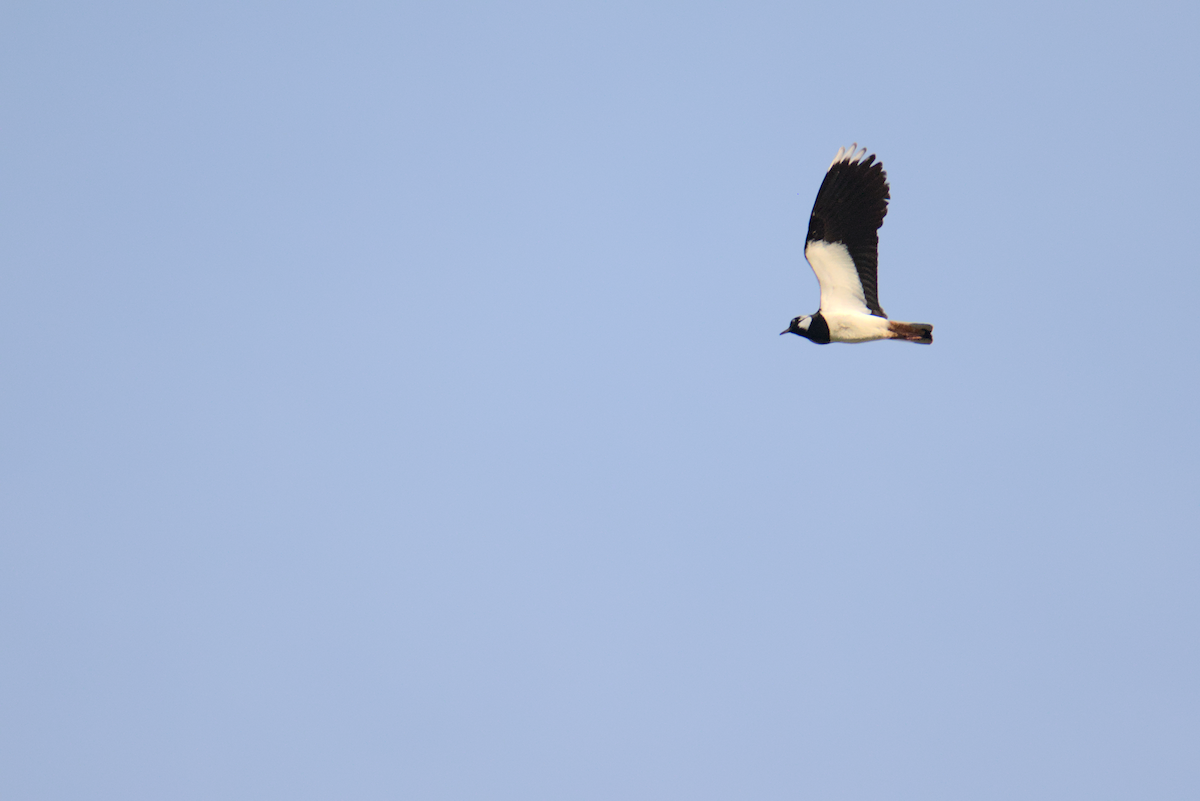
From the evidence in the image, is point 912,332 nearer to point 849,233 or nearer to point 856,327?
point 856,327

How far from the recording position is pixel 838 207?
18.4 metres

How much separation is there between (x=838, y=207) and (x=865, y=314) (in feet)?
6.51

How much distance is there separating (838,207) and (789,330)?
2.38m

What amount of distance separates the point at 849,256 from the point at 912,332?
1912mm

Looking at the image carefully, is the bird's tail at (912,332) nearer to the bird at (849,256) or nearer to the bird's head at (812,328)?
the bird at (849,256)

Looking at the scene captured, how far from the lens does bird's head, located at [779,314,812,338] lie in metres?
18.6

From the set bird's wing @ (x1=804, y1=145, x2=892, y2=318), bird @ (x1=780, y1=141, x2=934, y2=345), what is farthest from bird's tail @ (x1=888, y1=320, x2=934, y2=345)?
bird's wing @ (x1=804, y1=145, x2=892, y2=318)

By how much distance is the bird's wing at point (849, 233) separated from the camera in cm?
1800

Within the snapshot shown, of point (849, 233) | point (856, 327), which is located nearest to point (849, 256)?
point (849, 233)

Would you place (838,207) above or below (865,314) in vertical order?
above

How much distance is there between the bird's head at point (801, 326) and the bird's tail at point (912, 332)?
1504 mm

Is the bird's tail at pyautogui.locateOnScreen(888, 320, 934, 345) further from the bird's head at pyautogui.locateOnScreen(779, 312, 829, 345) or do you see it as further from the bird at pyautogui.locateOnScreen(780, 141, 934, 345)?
the bird's head at pyautogui.locateOnScreen(779, 312, 829, 345)

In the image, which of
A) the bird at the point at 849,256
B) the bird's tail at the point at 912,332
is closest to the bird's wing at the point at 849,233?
the bird at the point at 849,256

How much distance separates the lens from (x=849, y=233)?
18.4m
